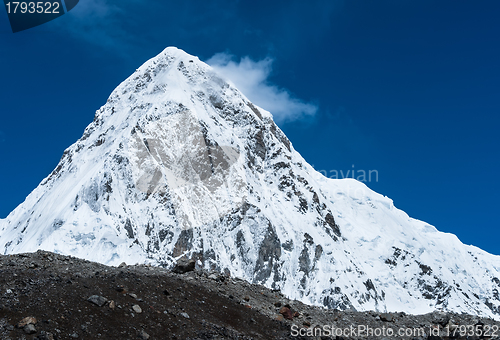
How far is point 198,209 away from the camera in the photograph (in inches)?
5945

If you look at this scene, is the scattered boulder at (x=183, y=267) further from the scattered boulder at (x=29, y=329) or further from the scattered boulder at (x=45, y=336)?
the scattered boulder at (x=29, y=329)

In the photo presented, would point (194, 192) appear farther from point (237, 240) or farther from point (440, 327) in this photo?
point (440, 327)

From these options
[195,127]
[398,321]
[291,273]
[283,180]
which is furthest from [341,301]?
[398,321]

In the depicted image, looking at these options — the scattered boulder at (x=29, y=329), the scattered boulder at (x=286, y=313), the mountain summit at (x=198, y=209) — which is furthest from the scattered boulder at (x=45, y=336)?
the mountain summit at (x=198, y=209)

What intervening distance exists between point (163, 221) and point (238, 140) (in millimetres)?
61865

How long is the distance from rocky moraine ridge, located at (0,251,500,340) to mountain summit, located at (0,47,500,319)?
367 feet

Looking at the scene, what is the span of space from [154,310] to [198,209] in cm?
13672

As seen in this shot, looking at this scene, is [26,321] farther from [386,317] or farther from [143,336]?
[386,317]

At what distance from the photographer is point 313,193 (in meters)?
198

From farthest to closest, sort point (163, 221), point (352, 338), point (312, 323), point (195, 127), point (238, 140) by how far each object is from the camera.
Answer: point (238, 140) < point (195, 127) < point (163, 221) < point (312, 323) < point (352, 338)

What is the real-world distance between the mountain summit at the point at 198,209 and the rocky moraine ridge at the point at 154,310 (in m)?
112

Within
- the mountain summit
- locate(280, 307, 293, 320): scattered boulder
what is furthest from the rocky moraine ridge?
the mountain summit

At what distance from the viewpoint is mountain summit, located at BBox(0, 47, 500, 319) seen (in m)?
136

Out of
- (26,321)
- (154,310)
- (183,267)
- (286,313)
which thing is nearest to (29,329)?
(26,321)
